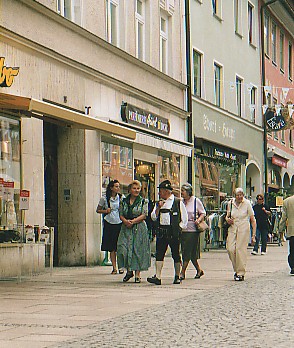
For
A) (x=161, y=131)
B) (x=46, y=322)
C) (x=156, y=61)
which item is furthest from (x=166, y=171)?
(x=46, y=322)

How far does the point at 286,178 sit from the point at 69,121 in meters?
31.6

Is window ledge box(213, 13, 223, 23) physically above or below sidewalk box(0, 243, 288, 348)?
above

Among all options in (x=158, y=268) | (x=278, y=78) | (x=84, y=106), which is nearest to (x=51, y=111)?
(x=158, y=268)

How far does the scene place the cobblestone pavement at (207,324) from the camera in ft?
27.9

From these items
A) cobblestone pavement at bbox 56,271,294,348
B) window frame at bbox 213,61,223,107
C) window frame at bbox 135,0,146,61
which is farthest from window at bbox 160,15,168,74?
cobblestone pavement at bbox 56,271,294,348

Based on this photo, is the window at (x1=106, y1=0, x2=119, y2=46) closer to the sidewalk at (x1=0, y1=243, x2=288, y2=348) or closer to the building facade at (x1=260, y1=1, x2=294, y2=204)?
the sidewalk at (x1=0, y1=243, x2=288, y2=348)

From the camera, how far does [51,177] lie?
20.3 m

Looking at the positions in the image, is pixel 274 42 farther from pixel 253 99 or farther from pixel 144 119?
pixel 144 119

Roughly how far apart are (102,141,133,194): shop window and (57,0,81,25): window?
3158mm

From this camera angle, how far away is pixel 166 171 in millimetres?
26906

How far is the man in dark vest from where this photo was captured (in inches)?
617

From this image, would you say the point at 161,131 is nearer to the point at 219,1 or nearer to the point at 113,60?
Result: the point at 113,60

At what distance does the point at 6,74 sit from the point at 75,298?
15.7 feet

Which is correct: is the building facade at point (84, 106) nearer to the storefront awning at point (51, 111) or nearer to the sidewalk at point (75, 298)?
the storefront awning at point (51, 111)
